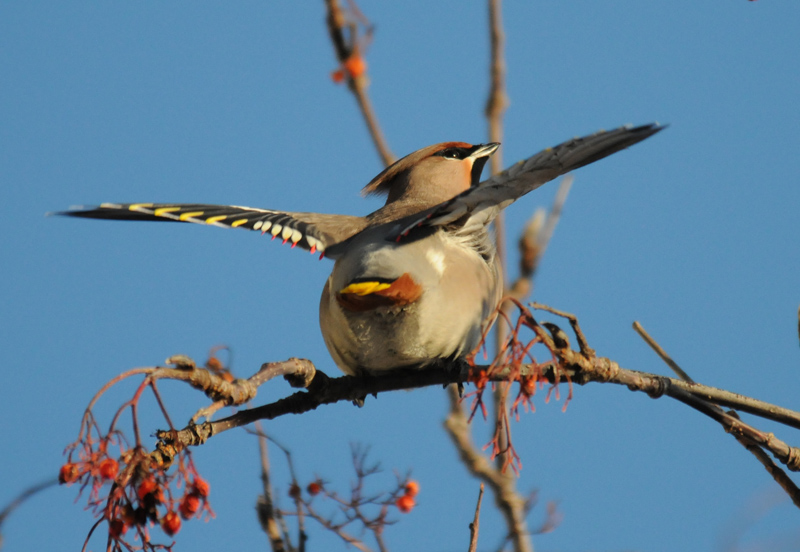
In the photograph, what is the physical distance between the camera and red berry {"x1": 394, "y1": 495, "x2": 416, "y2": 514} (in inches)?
142

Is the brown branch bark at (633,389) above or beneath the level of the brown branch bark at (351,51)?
beneath

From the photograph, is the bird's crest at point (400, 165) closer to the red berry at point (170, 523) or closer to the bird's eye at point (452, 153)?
the bird's eye at point (452, 153)

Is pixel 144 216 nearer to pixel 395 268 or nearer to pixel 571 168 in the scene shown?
pixel 395 268

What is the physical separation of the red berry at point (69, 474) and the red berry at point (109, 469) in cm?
10

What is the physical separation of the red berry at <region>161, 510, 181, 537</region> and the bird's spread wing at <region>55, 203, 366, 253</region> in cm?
125

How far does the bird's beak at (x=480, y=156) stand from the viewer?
5203 millimetres

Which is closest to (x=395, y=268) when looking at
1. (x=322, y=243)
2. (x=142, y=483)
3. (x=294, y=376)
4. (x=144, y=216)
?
(x=322, y=243)

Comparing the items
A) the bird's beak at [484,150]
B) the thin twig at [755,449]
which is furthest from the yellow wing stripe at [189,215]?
the bird's beak at [484,150]

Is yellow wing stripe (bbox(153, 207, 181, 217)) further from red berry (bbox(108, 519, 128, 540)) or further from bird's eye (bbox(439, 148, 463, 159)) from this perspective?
bird's eye (bbox(439, 148, 463, 159))

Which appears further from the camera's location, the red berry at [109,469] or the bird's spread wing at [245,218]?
the bird's spread wing at [245,218]

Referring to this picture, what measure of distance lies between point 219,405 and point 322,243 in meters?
1.50

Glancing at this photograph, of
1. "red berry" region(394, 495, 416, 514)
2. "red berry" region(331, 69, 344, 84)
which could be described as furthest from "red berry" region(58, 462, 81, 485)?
"red berry" region(331, 69, 344, 84)

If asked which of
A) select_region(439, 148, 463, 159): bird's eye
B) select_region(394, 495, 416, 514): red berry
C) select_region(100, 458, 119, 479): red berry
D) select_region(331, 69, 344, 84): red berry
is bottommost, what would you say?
select_region(100, 458, 119, 479): red berry

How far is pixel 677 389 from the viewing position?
8.90 feet
